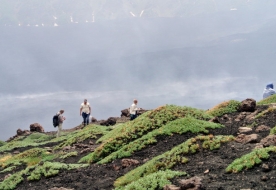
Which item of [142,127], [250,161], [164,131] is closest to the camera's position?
[250,161]

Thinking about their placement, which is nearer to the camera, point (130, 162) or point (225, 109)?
point (130, 162)

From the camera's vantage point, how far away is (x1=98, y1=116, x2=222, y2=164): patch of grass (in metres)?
18.4

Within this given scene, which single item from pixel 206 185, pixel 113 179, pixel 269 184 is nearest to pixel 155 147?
pixel 113 179

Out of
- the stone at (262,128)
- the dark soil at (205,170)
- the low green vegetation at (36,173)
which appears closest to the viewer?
the dark soil at (205,170)

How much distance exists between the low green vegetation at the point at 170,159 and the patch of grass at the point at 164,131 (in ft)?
11.3

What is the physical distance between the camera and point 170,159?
14344 mm

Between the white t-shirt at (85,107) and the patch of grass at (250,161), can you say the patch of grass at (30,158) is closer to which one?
the white t-shirt at (85,107)

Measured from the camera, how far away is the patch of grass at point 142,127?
785 inches

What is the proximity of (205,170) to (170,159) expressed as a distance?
7.08 ft

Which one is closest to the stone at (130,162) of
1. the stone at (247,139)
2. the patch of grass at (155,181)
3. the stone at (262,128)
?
the patch of grass at (155,181)

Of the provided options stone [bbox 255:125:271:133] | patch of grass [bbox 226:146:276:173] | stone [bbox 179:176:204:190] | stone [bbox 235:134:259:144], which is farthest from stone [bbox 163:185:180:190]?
stone [bbox 255:125:271:133]

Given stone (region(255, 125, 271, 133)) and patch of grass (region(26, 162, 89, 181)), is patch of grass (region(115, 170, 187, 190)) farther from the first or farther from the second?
stone (region(255, 125, 271, 133))

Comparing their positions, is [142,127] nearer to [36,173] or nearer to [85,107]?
[36,173]

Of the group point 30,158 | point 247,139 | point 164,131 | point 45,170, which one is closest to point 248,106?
point 164,131
